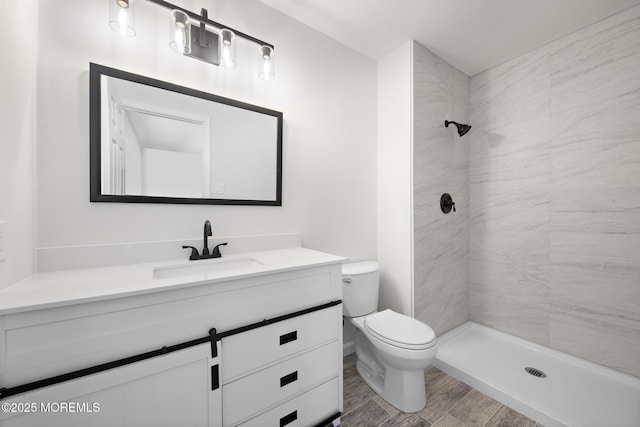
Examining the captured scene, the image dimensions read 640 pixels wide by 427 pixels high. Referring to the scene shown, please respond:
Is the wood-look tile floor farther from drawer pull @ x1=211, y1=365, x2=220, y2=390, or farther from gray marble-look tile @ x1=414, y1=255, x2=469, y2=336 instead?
drawer pull @ x1=211, y1=365, x2=220, y2=390

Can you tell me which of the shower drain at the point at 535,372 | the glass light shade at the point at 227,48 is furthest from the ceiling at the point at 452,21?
the shower drain at the point at 535,372

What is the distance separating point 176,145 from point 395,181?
1571 mm

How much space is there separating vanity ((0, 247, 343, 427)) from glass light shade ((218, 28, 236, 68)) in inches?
44.1

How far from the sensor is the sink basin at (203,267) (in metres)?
1.16

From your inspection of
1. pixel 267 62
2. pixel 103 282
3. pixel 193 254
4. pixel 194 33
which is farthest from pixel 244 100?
pixel 103 282

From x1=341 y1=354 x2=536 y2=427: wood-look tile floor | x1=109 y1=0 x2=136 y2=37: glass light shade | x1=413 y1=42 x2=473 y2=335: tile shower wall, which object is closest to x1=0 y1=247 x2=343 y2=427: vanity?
x1=341 y1=354 x2=536 y2=427: wood-look tile floor

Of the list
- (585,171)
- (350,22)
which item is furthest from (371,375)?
(350,22)

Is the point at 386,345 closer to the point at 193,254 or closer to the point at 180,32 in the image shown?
the point at 193,254

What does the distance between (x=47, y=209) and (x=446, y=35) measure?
2.61m

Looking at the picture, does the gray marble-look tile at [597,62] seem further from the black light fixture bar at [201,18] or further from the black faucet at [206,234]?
the black faucet at [206,234]

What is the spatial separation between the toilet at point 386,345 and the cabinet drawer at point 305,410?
0.38 m

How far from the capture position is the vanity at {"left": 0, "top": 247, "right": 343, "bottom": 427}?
70 cm

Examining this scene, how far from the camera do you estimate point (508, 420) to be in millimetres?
1371

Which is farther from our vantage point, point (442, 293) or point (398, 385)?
point (442, 293)
